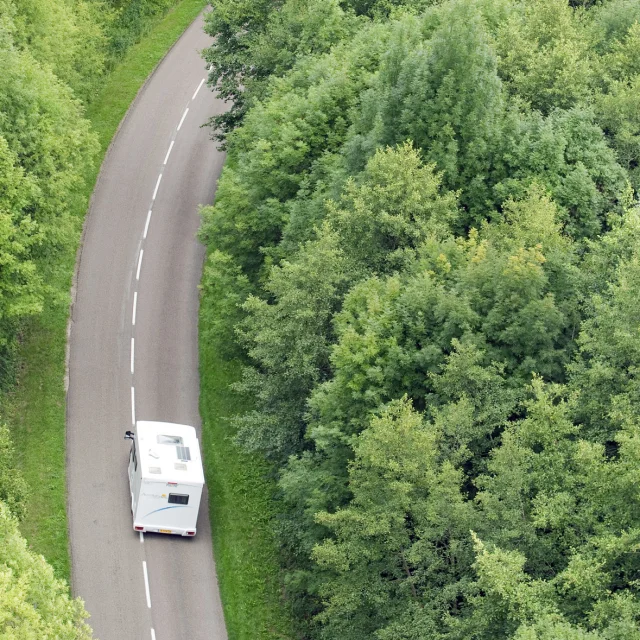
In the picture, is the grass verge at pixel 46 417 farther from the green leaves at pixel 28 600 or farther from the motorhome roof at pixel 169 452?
the green leaves at pixel 28 600

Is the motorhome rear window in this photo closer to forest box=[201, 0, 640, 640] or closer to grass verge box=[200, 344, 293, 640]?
forest box=[201, 0, 640, 640]

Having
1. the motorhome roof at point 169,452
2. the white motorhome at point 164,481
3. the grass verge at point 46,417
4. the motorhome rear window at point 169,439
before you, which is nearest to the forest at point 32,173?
the grass verge at point 46,417

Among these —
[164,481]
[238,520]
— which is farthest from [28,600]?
[238,520]

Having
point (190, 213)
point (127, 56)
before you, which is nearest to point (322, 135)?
point (190, 213)

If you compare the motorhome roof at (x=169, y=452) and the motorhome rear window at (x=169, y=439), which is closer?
the motorhome roof at (x=169, y=452)

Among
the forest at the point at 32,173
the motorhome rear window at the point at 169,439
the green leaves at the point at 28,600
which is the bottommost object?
the green leaves at the point at 28,600

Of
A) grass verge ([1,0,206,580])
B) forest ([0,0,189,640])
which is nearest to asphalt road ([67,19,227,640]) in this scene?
grass verge ([1,0,206,580])

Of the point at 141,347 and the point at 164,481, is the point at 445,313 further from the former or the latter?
the point at 141,347

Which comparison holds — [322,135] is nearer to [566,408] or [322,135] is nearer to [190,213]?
[190,213]
